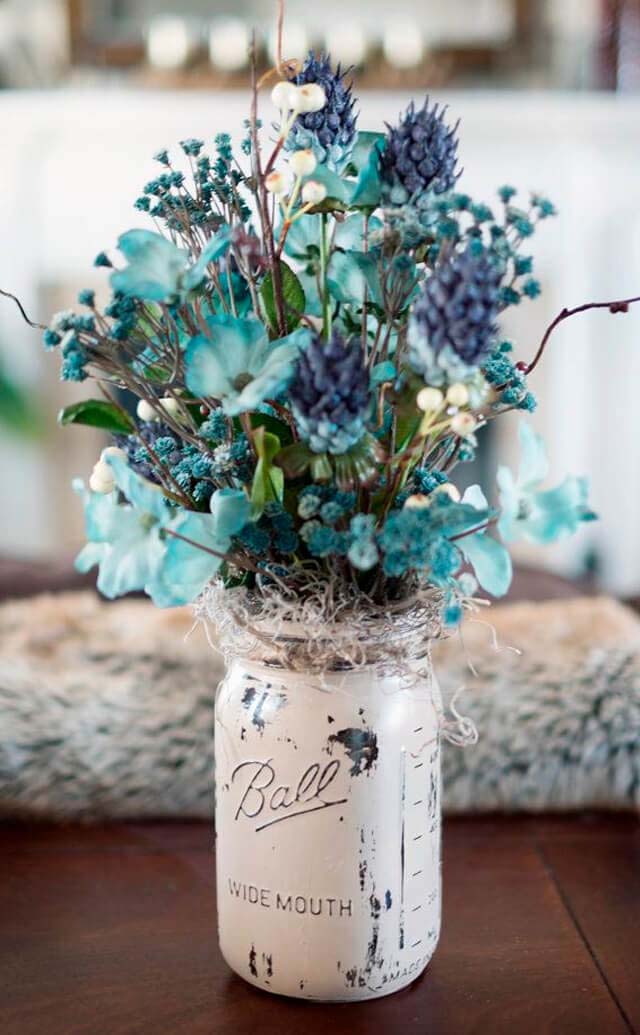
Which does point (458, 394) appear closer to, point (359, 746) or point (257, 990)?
point (359, 746)

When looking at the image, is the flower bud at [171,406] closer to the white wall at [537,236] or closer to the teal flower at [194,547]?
the teal flower at [194,547]

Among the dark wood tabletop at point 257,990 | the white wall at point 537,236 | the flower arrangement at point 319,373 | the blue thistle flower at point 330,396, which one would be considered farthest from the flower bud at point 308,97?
the white wall at point 537,236

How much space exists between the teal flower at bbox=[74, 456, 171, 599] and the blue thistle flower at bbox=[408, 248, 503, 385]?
13 cm

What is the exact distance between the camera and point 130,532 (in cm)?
52

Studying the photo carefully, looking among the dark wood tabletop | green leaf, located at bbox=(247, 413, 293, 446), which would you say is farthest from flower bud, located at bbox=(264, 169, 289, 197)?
the dark wood tabletop

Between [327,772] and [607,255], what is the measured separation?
235 cm

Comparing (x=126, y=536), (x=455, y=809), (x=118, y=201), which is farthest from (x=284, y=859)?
(x=118, y=201)

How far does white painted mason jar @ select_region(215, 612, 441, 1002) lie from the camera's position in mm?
577

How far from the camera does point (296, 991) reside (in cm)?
60

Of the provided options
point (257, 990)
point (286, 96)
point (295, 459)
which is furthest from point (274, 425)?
point (257, 990)

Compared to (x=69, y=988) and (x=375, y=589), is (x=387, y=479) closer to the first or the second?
(x=375, y=589)

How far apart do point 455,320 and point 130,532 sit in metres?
0.17

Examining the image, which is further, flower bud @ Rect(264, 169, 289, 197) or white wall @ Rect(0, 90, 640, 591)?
white wall @ Rect(0, 90, 640, 591)

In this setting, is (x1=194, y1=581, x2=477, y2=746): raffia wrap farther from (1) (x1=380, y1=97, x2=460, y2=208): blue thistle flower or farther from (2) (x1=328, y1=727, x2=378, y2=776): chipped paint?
(1) (x1=380, y1=97, x2=460, y2=208): blue thistle flower
